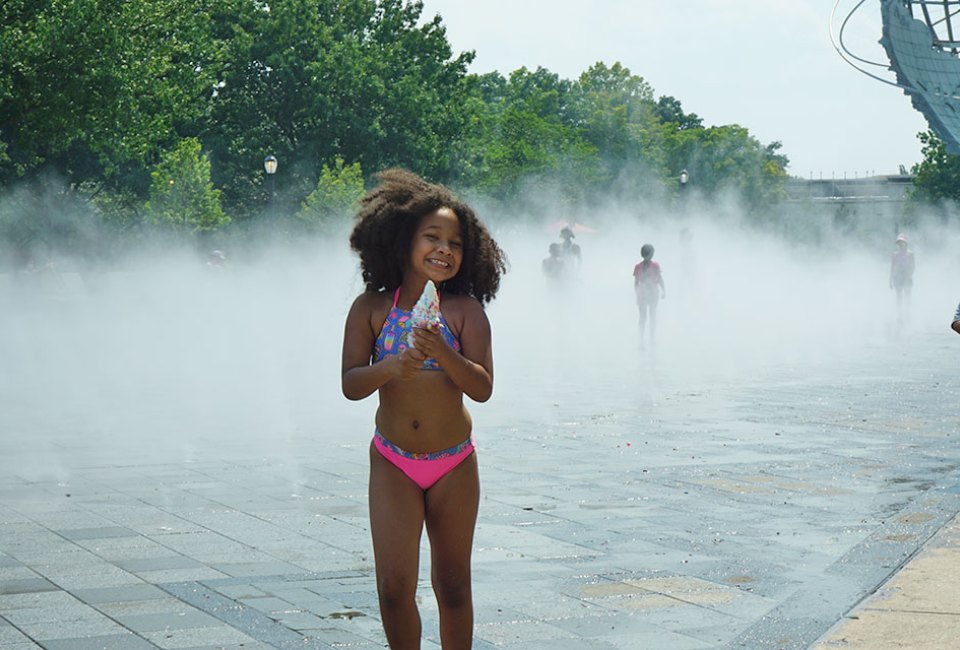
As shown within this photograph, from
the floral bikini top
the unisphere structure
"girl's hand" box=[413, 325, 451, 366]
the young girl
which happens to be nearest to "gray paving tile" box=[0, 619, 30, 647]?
the young girl

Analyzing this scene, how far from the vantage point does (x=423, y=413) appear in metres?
4.16

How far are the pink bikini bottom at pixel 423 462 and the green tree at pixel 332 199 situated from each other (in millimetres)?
45393

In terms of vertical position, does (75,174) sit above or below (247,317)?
above

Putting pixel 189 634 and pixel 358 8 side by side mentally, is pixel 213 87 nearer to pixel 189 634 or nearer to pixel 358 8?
pixel 358 8

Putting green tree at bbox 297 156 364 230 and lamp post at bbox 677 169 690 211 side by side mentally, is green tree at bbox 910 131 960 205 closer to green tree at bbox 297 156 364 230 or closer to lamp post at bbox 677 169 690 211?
lamp post at bbox 677 169 690 211

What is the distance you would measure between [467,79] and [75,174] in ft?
58.9

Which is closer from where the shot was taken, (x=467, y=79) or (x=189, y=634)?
(x=189, y=634)

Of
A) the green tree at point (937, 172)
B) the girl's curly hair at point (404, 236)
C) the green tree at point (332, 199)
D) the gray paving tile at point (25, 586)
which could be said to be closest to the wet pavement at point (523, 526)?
the gray paving tile at point (25, 586)

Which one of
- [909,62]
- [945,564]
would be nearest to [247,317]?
[909,62]

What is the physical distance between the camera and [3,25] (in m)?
27.0

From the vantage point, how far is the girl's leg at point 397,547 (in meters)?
4.11

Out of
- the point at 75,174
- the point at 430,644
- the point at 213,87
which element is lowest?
the point at 430,644

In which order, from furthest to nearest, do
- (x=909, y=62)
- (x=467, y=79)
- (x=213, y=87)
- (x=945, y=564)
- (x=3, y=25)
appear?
(x=467, y=79) → (x=213, y=87) → (x=3, y=25) → (x=909, y=62) → (x=945, y=564)

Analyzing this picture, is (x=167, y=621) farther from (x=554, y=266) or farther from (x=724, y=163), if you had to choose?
(x=724, y=163)
